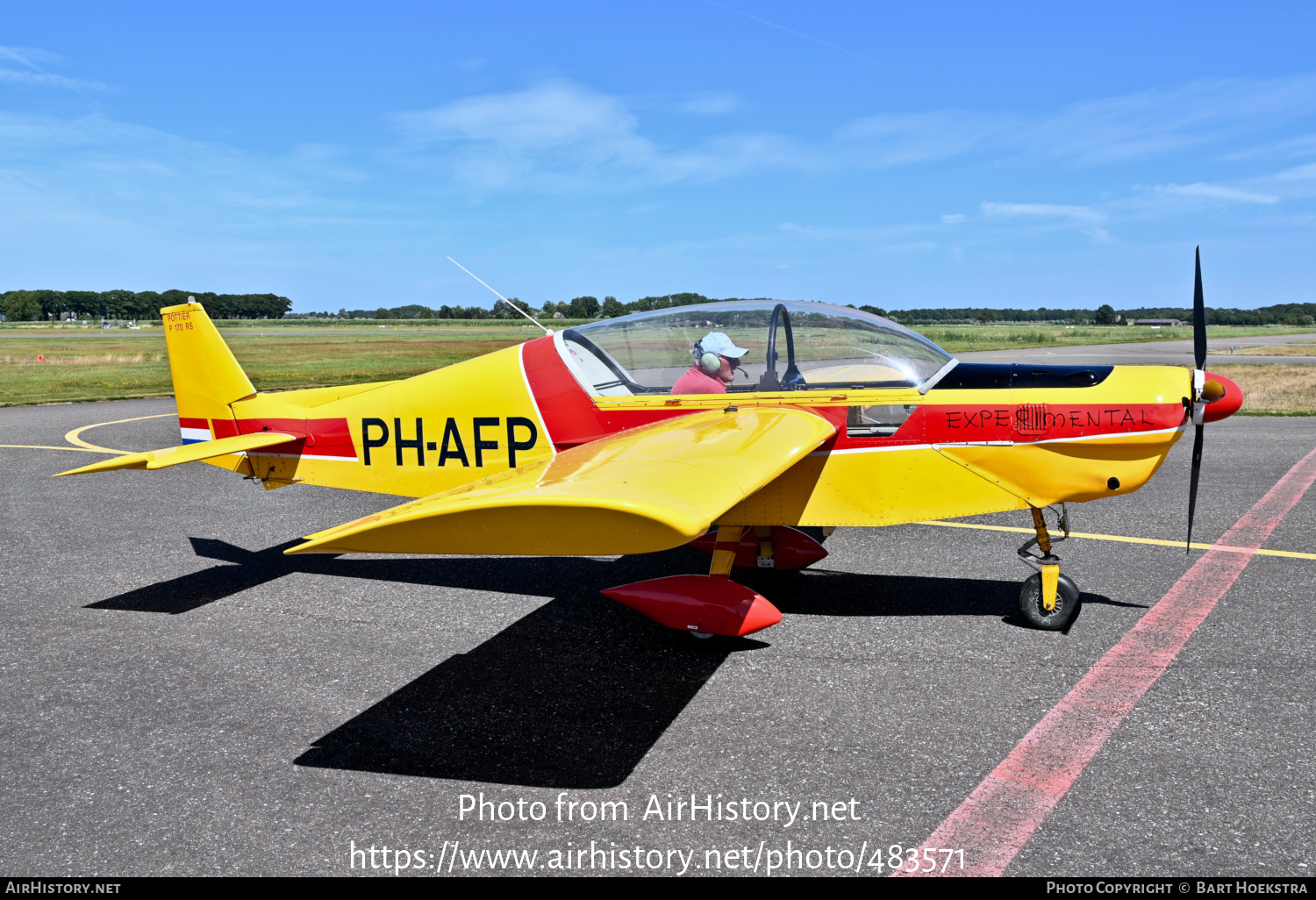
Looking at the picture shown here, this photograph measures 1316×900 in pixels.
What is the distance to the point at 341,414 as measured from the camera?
21.0ft

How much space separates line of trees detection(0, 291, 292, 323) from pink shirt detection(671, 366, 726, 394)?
156210 mm

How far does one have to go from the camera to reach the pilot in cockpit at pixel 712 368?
5.61 metres

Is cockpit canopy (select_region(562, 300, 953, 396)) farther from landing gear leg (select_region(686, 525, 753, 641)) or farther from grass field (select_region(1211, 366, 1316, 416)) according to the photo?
grass field (select_region(1211, 366, 1316, 416))

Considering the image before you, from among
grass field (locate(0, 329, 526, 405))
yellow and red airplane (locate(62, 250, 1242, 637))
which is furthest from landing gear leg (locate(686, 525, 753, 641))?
grass field (locate(0, 329, 526, 405))

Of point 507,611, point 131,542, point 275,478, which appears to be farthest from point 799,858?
point 131,542

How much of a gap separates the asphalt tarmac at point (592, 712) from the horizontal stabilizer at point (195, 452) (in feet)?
3.34

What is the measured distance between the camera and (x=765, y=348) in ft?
18.4

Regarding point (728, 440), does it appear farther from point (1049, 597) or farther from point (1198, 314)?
point (1198, 314)

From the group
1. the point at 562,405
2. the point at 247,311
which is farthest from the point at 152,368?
the point at 247,311

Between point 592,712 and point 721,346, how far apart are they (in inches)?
104

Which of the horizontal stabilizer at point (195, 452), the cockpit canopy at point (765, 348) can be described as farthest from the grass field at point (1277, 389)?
the horizontal stabilizer at point (195, 452)

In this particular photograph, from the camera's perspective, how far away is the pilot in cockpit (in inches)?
221

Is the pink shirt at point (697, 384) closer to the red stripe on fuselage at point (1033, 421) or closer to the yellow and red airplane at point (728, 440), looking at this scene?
the yellow and red airplane at point (728, 440)

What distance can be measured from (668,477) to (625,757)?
127 centimetres
